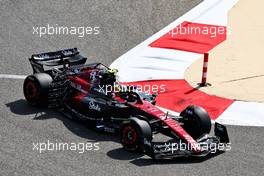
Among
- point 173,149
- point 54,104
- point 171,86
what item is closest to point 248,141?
point 173,149

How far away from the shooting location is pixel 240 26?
22234mm

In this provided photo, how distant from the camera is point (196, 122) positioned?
13484 mm

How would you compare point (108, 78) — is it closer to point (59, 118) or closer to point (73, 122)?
point (73, 122)

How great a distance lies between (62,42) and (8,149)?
7.83 metres

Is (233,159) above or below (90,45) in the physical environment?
below

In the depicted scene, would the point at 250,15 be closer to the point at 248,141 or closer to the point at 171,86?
the point at 171,86

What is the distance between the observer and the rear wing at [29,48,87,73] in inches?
629

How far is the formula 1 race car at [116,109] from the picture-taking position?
41.7 feet

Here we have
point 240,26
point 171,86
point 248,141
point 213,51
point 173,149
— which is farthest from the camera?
point 240,26
